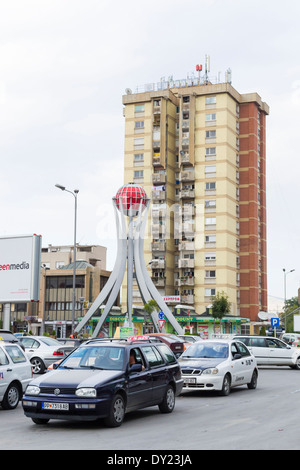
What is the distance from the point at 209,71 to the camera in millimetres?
91000

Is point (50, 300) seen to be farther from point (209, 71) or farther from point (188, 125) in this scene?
point (209, 71)

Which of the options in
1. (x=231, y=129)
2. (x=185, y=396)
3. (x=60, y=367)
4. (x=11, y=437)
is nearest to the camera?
(x=11, y=437)

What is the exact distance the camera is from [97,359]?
41.7ft

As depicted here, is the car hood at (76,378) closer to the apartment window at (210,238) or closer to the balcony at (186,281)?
the apartment window at (210,238)

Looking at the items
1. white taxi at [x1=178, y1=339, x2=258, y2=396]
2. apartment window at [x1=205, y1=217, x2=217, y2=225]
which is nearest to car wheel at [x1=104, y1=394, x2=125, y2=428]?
white taxi at [x1=178, y1=339, x2=258, y2=396]

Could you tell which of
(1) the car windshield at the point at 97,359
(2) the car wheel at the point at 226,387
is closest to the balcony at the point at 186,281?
(2) the car wheel at the point at 226,387

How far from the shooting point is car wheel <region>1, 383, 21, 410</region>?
1464 centimetres

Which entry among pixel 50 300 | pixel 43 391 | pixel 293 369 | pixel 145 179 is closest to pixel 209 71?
pixel 145 179

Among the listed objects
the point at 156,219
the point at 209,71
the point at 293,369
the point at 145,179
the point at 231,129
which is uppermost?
the point at 209,71

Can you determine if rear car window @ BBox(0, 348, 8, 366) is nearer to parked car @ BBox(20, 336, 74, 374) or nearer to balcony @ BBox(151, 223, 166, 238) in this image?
parked car @ BBox(20, 336, 74, 374)

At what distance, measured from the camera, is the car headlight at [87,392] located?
11266 mm

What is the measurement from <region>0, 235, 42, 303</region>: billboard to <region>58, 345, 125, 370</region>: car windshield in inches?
875

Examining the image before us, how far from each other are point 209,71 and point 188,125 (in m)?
11.9
